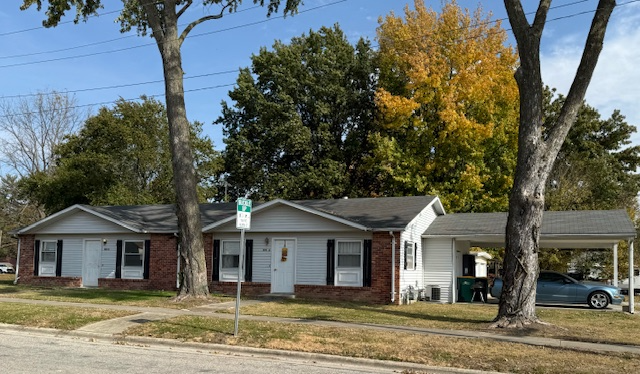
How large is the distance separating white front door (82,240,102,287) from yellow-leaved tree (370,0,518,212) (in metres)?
16.3

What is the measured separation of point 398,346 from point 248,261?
44.3 ft

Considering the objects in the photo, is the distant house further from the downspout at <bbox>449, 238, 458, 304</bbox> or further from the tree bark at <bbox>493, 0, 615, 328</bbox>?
the tree bark at <bbox>493, 0, 615, 328</bbox>

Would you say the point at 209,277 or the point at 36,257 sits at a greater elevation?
the point at 36,257

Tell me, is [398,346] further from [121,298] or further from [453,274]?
[453,274]

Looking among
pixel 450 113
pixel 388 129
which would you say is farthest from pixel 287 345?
pixel 388 129

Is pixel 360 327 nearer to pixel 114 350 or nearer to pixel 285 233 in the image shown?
pixel 114 350

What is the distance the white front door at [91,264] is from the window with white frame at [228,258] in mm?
6241

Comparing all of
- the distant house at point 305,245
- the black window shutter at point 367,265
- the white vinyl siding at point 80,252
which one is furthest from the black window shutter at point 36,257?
the black window shutter at point 367,265

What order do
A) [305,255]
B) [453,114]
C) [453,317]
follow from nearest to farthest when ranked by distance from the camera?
[453,317], [305,255], [453,114]

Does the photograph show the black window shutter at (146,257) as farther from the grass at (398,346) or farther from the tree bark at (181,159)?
the grass at (398,346)

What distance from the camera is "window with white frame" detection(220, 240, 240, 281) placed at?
24.4m

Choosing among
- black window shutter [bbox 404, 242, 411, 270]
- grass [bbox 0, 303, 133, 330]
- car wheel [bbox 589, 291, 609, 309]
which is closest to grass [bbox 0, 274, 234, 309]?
grass [bbox 0, 303, 133, 330]

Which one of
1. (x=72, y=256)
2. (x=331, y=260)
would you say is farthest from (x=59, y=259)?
(x=331, y=260)

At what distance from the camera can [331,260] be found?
22.7 m
